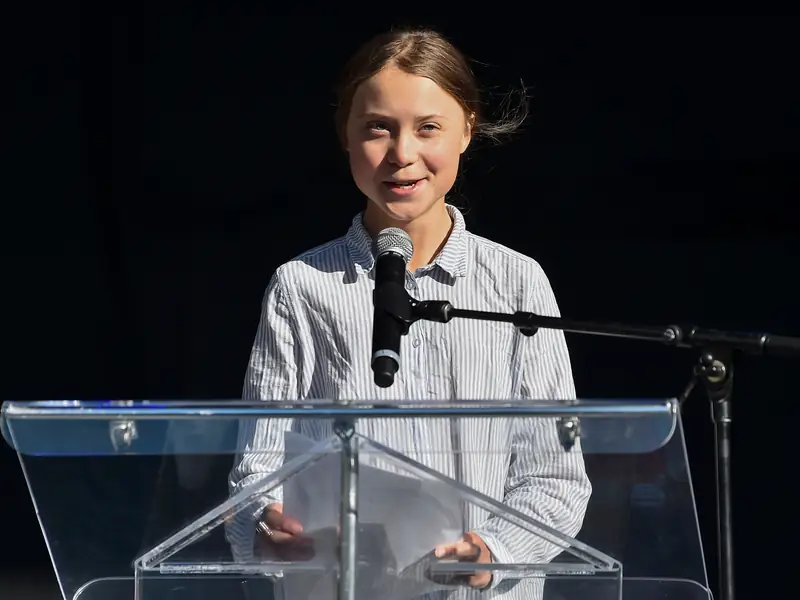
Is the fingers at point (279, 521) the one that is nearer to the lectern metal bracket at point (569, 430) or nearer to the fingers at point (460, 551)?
the fingers at point (460, 551)

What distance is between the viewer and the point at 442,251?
2.15 m

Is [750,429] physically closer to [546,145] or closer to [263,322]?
[546,145]

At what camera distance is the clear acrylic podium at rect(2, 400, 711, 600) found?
4.48 ft

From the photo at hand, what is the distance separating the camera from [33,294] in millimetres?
3625

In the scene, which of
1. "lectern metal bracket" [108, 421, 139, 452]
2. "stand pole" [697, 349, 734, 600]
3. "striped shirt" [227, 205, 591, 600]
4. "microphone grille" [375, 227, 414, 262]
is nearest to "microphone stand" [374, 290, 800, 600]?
"stand pole" [697, 349, 734, 600]

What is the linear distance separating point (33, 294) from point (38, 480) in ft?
7.59

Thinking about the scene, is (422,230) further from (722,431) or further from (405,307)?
(722,431)

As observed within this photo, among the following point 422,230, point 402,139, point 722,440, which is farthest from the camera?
point 422,230

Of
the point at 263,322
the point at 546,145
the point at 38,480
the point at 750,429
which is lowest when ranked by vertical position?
the point at 750,429

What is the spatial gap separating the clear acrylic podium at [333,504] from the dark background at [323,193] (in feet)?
6.86

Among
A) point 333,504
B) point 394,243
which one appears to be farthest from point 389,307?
point 333,504

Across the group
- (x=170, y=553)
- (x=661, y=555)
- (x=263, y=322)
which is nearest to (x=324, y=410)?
(x=170, y=553)

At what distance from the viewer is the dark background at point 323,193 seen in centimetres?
348

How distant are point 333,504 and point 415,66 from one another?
916 millimetres
